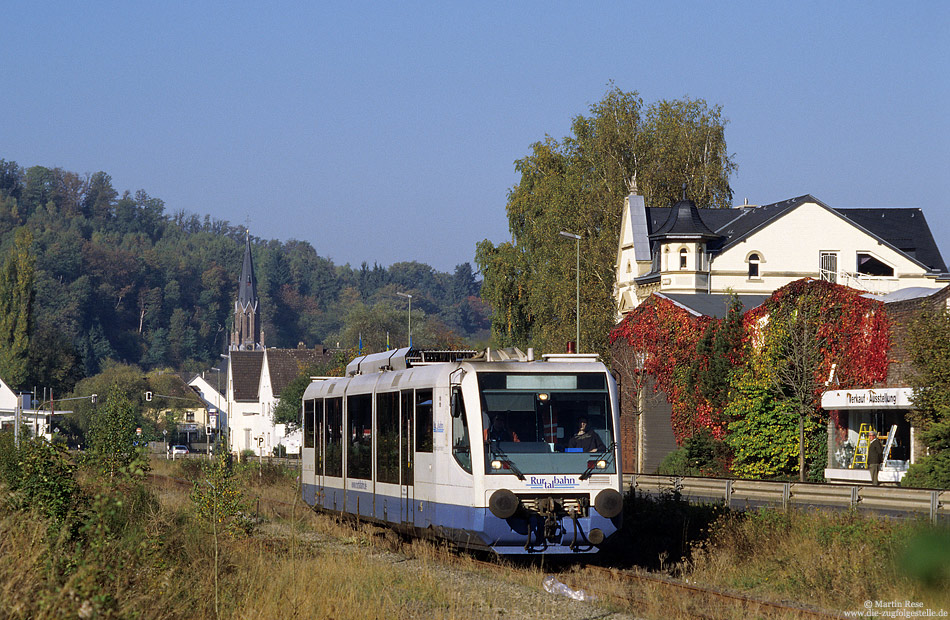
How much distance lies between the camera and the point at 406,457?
1889cm

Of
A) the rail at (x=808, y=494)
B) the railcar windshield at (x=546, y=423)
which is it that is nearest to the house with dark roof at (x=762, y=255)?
the rail at (x=808, y=494)

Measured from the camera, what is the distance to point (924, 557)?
7148 mm

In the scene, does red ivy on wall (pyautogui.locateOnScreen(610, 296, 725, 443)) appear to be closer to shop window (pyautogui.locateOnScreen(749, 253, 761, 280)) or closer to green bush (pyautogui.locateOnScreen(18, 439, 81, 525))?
shop window (pyautogui.locateOnScreen(749, 253, 761, 280))

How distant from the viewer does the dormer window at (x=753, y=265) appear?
224ft

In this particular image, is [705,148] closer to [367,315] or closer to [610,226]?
[610,226]

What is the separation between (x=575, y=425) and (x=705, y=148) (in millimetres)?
55849

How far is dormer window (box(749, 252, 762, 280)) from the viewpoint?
68.2 m

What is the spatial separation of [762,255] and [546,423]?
53.6m

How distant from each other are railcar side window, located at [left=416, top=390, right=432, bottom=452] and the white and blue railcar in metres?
0.01

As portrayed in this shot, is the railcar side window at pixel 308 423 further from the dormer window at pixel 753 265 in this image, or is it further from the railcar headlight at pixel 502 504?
the dormer window at pixel 753 265

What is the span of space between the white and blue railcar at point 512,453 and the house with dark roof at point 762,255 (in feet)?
160

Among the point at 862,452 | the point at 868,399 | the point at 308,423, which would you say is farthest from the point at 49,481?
the point at 862,452

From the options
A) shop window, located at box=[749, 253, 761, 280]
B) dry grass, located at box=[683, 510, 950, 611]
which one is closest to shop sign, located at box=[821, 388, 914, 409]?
dry grass, located at box=[683, 510, 950, 611]

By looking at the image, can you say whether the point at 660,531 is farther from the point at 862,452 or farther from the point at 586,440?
the point at 862,452
